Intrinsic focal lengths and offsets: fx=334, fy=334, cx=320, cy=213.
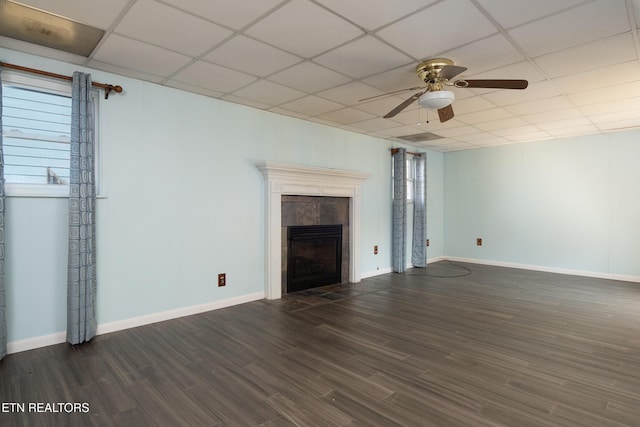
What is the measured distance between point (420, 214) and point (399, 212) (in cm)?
79

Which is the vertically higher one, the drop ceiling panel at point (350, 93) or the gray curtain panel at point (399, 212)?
the drop ceiling panel at point (350, 93)

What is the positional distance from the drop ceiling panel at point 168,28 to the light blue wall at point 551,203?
601 cm

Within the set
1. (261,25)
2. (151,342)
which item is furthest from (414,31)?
(151,342)

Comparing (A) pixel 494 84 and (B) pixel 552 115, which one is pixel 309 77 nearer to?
(A) pixel 494 84

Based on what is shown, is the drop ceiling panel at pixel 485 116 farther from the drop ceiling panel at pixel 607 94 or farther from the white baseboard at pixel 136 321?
the white baseboard at pixel 136 321

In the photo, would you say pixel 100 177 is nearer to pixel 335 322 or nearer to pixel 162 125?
pixel 162 125

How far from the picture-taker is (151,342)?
288 cm

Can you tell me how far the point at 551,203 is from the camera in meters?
6.04

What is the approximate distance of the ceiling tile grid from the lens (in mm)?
2100

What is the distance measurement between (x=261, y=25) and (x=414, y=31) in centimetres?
107

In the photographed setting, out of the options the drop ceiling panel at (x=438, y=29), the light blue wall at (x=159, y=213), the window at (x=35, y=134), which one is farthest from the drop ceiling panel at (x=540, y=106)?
the window at (x=35, y=134)

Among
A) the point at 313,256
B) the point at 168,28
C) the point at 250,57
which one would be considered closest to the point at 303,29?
the point at 250,57

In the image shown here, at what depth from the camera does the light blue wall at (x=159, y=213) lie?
2.78 meters

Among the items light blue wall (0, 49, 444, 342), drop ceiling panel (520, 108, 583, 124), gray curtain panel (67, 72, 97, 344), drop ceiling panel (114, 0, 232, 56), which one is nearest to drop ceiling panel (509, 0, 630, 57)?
drop ceiling panel (520, 108, 583, 124)
